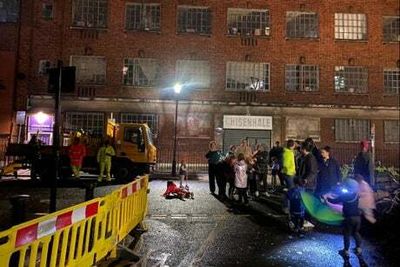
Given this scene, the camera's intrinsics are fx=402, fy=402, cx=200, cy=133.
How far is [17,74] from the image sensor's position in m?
25.7

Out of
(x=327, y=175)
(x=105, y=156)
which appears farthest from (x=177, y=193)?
(x=327, y=175)

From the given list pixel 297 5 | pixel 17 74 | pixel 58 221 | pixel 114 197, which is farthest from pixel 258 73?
pixel 58 221

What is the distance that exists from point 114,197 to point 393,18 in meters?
27.9

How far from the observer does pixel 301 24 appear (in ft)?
91.4

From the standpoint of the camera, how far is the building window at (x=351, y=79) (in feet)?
91.1

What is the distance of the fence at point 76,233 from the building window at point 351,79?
73.5 feet

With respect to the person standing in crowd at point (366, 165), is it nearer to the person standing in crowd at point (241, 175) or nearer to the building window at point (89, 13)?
the person standing in crowd at point (241, 175)

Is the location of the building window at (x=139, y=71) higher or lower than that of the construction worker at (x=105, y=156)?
higher

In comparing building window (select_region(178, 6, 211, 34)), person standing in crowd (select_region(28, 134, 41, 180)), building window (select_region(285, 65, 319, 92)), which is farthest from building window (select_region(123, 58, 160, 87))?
person standing in crowd (select_region(28, 134, 41, 180))

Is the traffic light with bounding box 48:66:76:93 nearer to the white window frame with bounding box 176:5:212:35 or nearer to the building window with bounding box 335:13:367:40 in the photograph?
the white window frame with bounding box 176:5:212:35

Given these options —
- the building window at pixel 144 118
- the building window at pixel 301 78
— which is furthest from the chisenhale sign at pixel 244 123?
the building window at pixel 144 118

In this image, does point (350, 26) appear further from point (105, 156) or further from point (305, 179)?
point (305, 179)

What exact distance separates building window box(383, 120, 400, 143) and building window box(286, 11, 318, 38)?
Result: 7.85 metres

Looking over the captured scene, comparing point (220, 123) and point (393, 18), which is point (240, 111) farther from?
point (393, 18)
